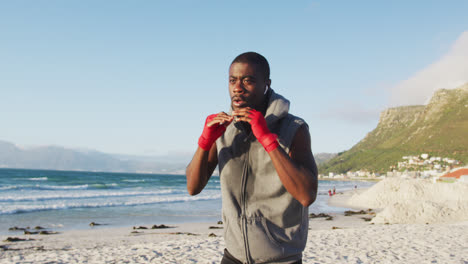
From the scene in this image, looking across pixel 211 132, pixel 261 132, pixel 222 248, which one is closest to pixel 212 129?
pixel 211 132

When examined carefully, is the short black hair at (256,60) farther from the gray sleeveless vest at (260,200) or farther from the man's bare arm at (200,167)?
the man's bare arm at (200,167)

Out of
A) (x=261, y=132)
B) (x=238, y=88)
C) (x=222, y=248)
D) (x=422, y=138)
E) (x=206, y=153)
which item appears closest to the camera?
(x=261, y=132)

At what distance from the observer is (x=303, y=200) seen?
1.72 m

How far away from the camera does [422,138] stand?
114625 mm

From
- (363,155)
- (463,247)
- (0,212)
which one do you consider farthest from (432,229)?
(363,155)

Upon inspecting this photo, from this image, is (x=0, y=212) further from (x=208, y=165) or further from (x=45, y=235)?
(x=208, y=165)

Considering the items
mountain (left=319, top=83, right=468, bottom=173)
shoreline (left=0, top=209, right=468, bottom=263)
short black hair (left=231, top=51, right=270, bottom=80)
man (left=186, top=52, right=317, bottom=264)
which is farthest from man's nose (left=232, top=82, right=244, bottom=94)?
mountain (left=319, top=83, right=468, bottom=173)

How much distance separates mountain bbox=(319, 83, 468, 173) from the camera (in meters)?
101

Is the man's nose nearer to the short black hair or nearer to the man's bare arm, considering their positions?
the short black hair

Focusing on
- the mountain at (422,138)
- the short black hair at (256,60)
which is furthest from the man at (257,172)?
the mountain at (422,138)

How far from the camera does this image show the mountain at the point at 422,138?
101206mm

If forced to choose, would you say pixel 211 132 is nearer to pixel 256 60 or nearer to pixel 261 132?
pixel 261 132

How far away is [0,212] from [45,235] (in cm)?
776

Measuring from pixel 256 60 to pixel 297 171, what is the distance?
0.56 metres
